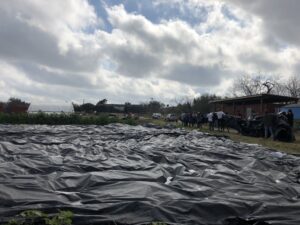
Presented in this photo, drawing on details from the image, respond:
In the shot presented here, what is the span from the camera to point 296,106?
41.2 meters

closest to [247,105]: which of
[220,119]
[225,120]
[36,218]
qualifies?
[225,120]

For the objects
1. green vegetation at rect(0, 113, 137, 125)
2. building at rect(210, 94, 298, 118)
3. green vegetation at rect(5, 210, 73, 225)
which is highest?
building at rect(210, 94, 298, 118)

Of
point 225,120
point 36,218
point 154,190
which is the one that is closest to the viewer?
point 36,218

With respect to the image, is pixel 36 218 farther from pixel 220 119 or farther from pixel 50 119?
pixel 50 119

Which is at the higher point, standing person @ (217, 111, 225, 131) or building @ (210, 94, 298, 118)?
building @ (210, 94, 298, 118)

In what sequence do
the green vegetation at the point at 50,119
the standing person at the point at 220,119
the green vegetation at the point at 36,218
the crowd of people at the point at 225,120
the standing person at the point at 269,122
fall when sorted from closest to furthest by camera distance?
the green vegetation at the point at 36,218 < the standing person at the point at 269,122 < the crowd of people at the point at 225,120 < the standing person at the point at 220,119 < the green vegetation at the point at 50,119

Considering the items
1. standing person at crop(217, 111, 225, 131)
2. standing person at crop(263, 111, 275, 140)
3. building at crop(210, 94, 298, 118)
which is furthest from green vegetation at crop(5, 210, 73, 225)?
building at crop(210, 94, 298, 118)

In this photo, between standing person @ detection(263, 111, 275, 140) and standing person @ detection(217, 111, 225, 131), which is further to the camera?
standing person @ detection(217, 111, 225, 131)

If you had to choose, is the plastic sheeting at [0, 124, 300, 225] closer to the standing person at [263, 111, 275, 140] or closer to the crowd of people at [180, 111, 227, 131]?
the standing person at [263, 111, 275, 140]

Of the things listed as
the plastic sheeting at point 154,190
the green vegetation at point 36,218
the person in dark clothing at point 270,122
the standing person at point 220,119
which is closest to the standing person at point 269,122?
the person in dark clothing at point 270,122

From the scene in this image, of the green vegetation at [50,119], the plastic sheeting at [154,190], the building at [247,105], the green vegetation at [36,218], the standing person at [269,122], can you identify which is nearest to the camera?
the green vegetation at [36,218]

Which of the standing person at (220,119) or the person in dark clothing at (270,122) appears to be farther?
the standing person at (220,119)

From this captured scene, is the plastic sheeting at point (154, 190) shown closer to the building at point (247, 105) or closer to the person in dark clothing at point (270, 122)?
the person in dark clothing at point (270, 122)

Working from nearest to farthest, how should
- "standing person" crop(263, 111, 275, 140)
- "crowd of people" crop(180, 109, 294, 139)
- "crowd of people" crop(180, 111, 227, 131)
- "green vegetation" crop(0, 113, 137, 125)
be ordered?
"standing person" crop(263, 111, 275, 140), "crowd of people" crop(180, 109, 294, 139), "crowd of people" crop(180, 111, 227, 131), "green vegetation" crop(0, 113, 137, 125)
